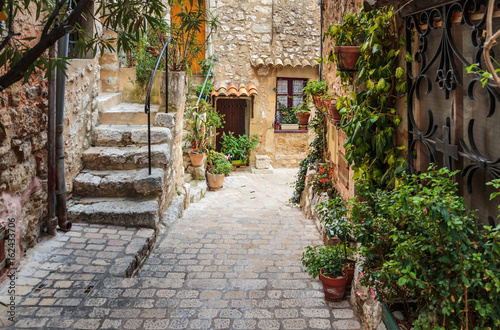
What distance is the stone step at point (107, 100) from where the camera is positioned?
617 cm

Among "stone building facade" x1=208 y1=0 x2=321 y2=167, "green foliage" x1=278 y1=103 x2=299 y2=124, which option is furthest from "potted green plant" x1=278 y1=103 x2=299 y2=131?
"stone building facade" x1=208 y1=0 x2=321 y2=167

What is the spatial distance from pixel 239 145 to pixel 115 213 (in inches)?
273

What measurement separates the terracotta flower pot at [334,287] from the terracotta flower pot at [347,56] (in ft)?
6.06

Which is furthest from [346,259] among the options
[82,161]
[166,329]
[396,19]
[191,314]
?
[82,161]

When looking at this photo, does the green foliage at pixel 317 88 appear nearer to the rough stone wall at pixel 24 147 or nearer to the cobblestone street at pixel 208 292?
the cobblestone street at pixel 208 292

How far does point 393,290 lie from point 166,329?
149 centimetres

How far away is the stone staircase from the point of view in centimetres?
463

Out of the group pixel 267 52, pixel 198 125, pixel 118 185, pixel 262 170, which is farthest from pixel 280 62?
pixel 118 185

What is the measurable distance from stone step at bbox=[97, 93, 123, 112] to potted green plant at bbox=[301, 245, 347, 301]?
4.03 meters

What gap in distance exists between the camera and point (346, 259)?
360 cm

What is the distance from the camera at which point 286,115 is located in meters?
11.9

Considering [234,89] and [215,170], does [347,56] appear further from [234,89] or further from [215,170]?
[234,89]

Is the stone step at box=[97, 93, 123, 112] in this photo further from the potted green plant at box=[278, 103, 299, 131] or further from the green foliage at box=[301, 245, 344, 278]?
the potted green plant at box=[278, 103, 299, 131]

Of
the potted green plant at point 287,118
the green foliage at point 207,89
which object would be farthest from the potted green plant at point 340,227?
the potted green plant at point 287,118
